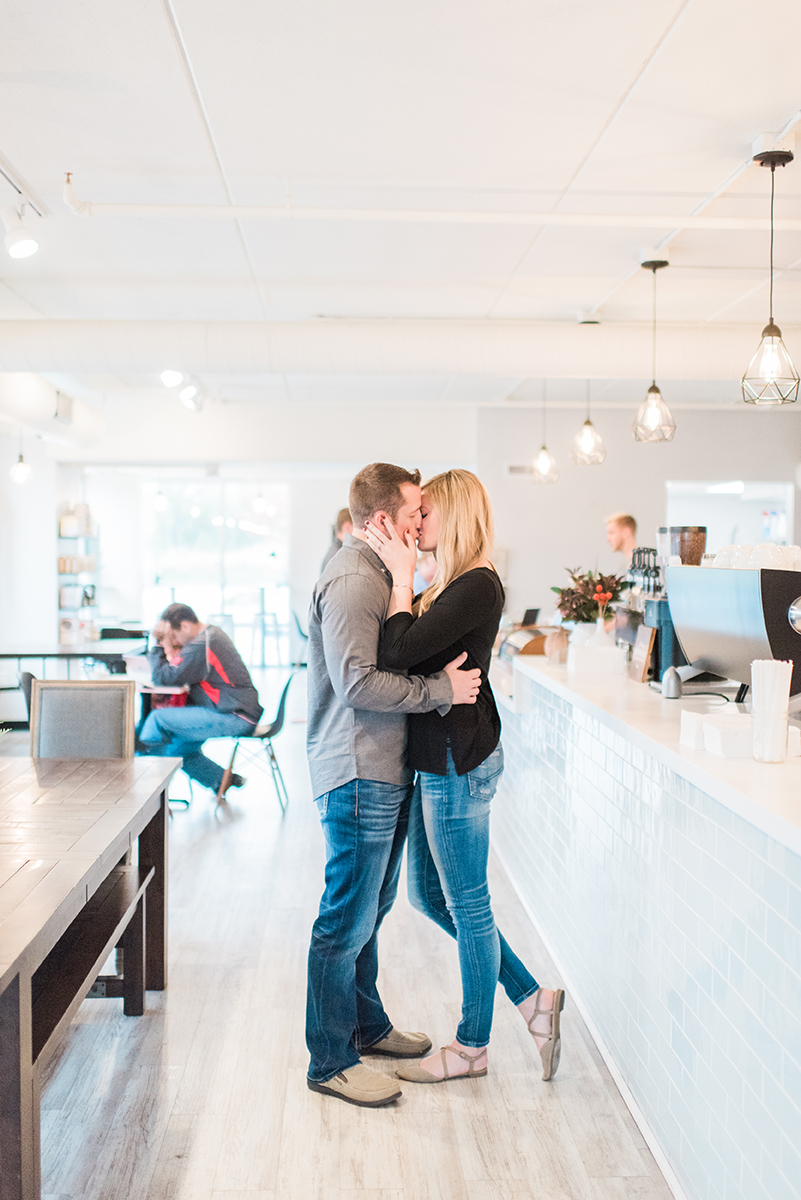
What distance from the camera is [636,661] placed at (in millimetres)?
3496

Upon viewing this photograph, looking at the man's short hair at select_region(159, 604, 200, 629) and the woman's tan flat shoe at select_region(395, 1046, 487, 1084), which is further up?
the man's short hair at select_region(159, 604, 200, 629)

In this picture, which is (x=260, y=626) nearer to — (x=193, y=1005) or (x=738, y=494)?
(x=738, y=494)

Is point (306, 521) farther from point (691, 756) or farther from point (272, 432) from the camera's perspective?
point (691, 756)

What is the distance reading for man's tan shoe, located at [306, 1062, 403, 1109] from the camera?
243 cm

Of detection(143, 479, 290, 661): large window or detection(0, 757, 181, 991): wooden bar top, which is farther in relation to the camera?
detection(143, 479, 290, 661): large window

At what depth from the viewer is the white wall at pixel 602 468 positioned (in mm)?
9102

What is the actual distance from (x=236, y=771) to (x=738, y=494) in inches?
344

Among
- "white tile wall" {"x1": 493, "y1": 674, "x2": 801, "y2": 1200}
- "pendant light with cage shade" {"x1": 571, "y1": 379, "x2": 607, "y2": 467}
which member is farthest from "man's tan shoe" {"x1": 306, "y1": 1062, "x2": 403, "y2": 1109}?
"pendant light with cage shade" {"x1": 571, "y1": 379, "x2": 607, "y2": 467}

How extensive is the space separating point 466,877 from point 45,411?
636cm

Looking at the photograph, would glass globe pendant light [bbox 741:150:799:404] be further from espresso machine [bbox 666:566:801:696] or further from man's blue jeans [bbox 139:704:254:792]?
man's blue jeans [bbox 139:704:254:792]

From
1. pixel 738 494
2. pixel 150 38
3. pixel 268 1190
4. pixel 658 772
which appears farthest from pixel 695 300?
pixel 738 494

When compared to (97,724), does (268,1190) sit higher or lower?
lower

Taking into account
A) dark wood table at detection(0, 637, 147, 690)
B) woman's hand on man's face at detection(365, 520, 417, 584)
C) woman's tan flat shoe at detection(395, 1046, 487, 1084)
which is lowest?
woman's tan flat shoe at detection(395, 1046, 487, 1084)

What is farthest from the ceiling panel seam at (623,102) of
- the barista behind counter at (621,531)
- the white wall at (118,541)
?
the white wall at (118,541)
